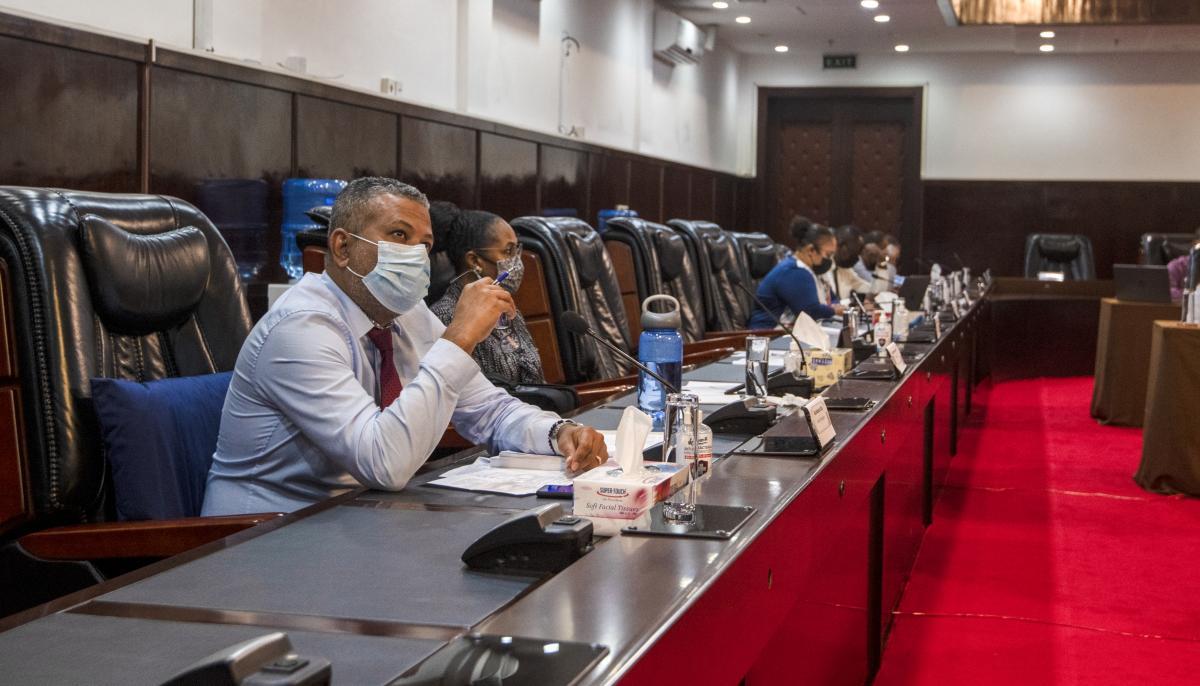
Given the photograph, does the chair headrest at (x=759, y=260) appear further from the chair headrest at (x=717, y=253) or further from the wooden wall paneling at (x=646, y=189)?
the wooden wall paneling at (x=646, y=189)

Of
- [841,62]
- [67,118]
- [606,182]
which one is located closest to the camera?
[67,118]

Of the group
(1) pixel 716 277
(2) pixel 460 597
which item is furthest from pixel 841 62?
(2) pixel 460 597

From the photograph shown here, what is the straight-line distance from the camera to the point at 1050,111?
42.7 feet

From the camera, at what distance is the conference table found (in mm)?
976

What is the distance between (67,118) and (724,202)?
31.4 feet

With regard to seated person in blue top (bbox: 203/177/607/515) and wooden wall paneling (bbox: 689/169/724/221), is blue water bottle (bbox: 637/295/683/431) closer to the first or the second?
seated person in blue top (bbox: 203/177/607/515)

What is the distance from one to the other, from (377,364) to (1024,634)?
5.83ft

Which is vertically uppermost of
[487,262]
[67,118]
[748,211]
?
A: [67,118]

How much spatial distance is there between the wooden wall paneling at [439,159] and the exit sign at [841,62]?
24.2 feet

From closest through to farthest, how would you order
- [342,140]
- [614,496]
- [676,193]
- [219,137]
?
[614,496], [219,137], [342,140], [676,193]

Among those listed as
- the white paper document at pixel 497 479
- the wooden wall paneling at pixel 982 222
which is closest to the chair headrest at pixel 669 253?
the white paper document at pixel 497 479

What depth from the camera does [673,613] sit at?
1.05 meters

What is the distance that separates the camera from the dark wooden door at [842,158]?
1337 centimetres

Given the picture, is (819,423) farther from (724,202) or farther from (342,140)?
(724,202)
